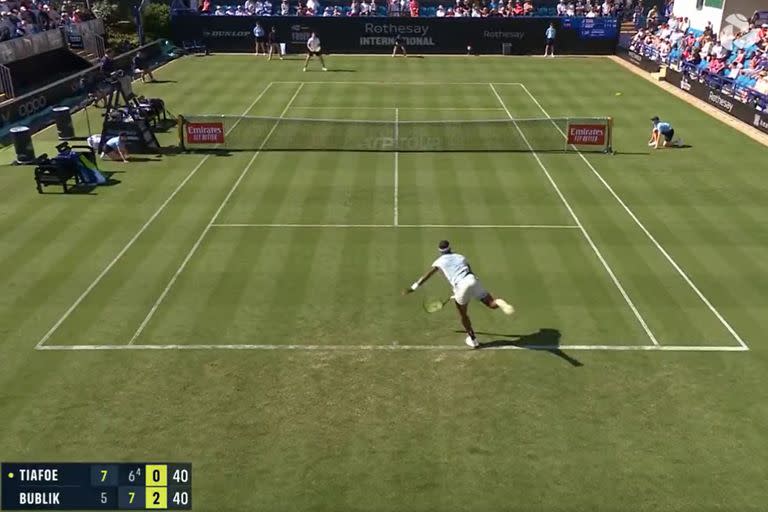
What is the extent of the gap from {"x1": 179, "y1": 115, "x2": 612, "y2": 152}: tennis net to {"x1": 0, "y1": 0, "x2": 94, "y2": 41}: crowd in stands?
18.9 meters

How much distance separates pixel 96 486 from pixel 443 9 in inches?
2089

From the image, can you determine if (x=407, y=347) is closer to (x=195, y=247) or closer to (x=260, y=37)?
(x=195, y=247)

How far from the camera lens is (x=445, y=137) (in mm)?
27875

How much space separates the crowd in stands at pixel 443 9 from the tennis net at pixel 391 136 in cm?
2908

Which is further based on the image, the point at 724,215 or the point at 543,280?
the point at 724,215

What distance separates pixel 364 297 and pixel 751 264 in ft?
33.0

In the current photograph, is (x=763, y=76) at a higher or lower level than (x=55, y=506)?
higher

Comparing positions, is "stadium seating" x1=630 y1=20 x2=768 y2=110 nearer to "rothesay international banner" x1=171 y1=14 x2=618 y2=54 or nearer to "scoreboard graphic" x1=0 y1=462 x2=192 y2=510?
"rothesay international banner" x1=171 y1=14 x2=618 y2=54

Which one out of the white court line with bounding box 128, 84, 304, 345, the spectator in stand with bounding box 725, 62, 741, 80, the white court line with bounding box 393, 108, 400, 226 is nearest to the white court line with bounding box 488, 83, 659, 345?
the white court line with bounding box 393, 108, 400, 226

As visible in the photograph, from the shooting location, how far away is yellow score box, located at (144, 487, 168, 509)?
9969 mm

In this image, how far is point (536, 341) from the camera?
14.3 m

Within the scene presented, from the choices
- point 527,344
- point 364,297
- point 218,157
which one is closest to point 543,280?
point 527,344

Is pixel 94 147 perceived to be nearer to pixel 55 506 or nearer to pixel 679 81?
pixel 55 506

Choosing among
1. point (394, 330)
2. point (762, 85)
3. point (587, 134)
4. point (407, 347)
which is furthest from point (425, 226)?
point (762, 85)
